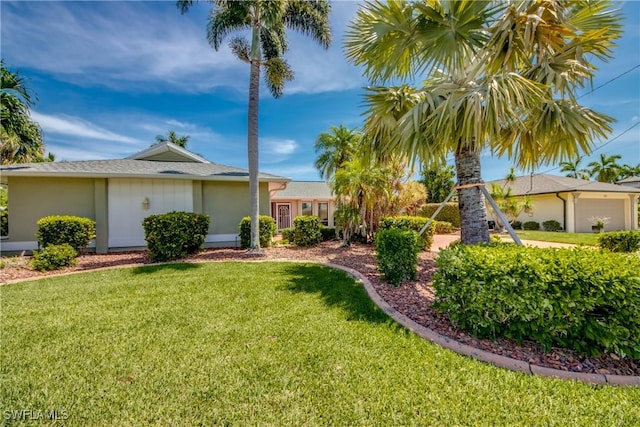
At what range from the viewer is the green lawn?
2184 mm

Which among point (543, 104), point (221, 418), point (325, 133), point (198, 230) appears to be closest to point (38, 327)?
point (221, 418)

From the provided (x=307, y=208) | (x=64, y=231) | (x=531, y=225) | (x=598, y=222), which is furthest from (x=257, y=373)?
(x=531, y=225)

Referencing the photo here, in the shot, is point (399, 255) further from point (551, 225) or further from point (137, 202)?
point (551, 225)

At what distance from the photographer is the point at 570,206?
18703 millimetres

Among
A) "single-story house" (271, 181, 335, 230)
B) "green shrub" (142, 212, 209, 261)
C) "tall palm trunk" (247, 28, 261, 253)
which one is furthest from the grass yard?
"green shrub" (142, 212, 209, 261)

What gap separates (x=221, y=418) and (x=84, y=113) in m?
13.9

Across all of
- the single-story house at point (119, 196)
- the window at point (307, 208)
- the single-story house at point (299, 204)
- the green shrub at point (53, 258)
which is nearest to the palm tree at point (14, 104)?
the single-story house at point (119, 196)

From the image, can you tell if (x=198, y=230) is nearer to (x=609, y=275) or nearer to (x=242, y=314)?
(x=242, y=314)

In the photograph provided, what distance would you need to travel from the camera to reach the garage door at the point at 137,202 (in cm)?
1028

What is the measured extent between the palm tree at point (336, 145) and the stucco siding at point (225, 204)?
6.66 m

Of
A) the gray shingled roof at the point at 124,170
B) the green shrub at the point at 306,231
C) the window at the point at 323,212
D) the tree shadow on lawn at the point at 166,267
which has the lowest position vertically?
the tree shadow on lawn at the point at 166,267

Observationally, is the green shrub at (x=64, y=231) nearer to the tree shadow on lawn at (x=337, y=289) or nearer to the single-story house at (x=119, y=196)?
the single-story house at (x=119, y=196)

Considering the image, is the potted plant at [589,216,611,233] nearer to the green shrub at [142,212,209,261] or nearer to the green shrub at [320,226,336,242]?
the green shrub at [320,226,336,242]

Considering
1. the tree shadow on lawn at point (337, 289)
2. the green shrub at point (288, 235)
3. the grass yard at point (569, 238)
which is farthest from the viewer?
the grass yard at point (569, 238)
